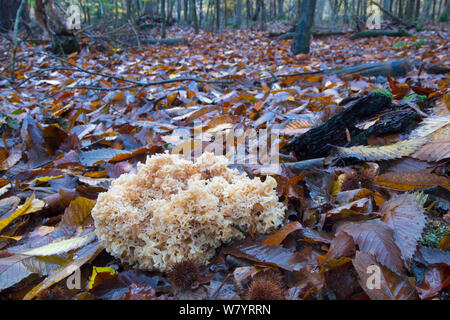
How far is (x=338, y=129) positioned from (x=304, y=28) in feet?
21.0

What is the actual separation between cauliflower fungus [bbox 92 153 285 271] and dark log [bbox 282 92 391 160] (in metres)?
0.85

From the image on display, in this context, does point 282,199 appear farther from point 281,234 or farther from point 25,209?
point 25,209

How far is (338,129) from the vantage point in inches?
92.1

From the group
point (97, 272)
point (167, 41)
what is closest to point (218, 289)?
point (97, 272)

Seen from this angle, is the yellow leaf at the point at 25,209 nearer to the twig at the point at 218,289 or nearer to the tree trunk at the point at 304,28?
the twig at the point at 218,289

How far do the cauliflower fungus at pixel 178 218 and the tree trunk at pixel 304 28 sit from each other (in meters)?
7.22

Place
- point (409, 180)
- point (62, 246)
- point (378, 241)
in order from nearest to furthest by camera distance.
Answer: point (378, 241) → point (62, 246) → point (409, 180)

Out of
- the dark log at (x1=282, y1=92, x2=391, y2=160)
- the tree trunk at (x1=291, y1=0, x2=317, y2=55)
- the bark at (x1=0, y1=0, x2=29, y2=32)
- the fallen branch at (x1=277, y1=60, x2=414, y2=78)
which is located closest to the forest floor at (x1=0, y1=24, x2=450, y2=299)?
the dark log at (x1=282, y1=92, x2=391, y2=160)

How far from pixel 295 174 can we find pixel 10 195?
7.15 feet

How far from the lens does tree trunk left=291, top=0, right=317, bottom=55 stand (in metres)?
A: 7.52

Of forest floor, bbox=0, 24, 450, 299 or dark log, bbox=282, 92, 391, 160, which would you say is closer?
forest floor, bbox=0, 24, 450, 299

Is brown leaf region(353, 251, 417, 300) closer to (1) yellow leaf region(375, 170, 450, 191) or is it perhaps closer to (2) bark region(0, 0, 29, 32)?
(1) yellow leaf region(375, 170, 450, 191)

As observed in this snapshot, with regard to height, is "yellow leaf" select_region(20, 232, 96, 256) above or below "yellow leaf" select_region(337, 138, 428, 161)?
below
